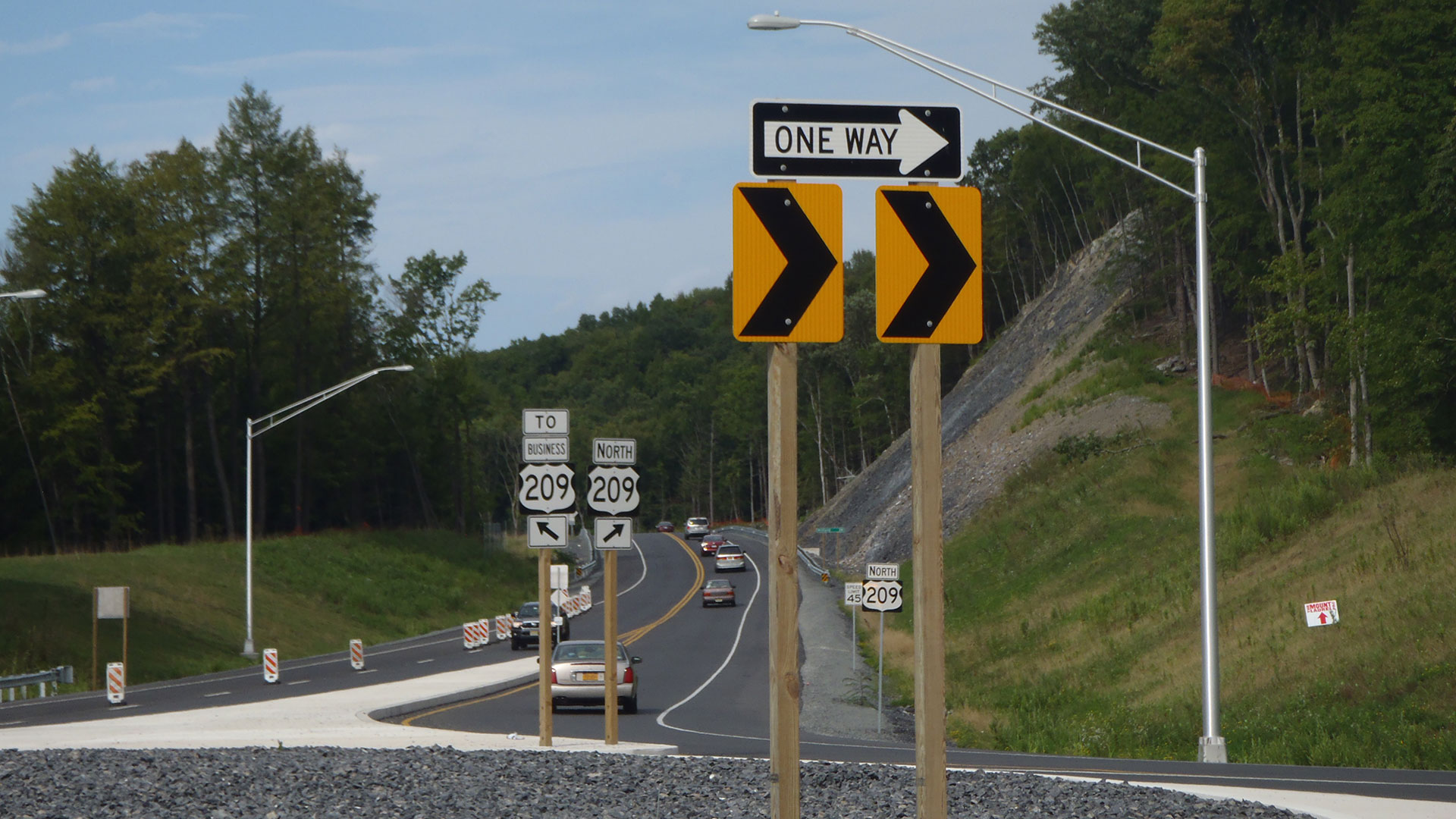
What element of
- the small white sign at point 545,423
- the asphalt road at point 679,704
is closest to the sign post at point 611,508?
the small white sign at point 545,423

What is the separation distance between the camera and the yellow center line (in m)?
27.5

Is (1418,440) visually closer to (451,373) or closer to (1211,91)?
(1211,91)

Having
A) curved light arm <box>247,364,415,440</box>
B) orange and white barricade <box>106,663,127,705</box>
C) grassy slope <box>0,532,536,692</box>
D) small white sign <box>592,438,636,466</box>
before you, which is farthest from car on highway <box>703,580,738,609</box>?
small white sign <box>592,438,636,466</box>

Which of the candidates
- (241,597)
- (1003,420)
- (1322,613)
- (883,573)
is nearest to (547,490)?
(883,573)

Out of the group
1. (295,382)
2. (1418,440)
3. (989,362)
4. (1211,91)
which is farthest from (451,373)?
(1418,440)

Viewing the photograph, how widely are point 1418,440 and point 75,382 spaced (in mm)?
59309

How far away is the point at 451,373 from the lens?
94.5 m

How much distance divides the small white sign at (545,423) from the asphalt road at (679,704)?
5.10 m

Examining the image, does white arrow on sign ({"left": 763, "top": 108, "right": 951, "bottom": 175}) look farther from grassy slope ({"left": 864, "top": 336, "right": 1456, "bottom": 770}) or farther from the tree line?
the tree line

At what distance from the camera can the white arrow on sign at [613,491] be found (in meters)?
16.8

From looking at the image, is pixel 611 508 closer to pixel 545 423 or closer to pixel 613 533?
pixel 613 533

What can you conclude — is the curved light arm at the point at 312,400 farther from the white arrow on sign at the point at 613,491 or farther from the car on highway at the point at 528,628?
the white arrow on sign at the point at 613,491

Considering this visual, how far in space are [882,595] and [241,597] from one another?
3576cm

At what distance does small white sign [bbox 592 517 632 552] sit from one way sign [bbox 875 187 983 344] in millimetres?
10827
